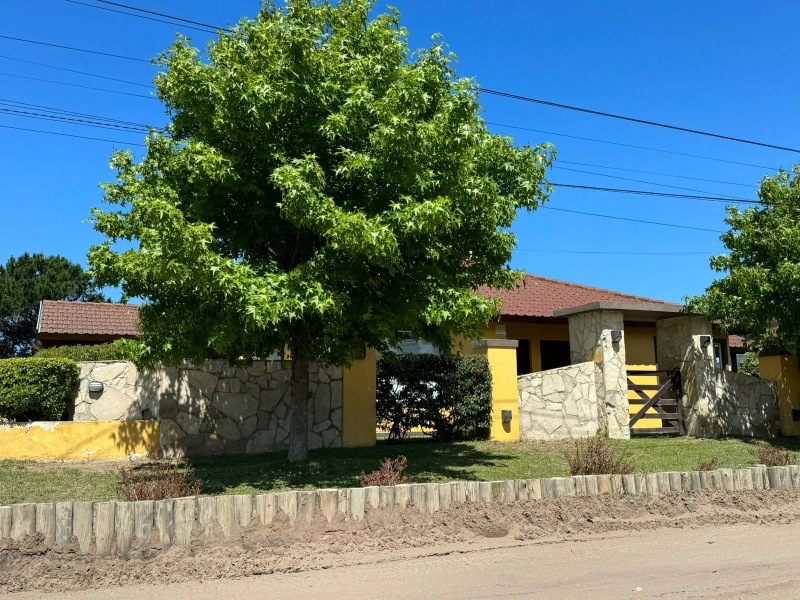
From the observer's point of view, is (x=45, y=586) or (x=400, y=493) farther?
(x=400, y=493)

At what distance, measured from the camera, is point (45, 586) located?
5738 millimetres

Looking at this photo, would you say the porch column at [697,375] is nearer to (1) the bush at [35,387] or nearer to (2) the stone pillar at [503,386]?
(2) the stone pillar at [503,386]

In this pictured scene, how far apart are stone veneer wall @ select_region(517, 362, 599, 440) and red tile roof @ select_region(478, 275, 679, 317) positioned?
3872 millimetres

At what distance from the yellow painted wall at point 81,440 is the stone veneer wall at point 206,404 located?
1.00 feet

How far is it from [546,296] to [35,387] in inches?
548

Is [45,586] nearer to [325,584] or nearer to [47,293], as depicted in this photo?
[325,584]

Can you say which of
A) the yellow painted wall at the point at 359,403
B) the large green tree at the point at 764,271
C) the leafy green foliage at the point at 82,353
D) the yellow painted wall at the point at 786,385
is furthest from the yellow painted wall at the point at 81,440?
the yellow painted wall at the point at 786,385

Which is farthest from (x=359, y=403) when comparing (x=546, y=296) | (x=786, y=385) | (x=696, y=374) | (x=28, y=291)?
(x=28, y=291)

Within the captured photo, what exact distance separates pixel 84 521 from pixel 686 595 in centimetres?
503

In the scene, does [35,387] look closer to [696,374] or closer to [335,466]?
[335,466]

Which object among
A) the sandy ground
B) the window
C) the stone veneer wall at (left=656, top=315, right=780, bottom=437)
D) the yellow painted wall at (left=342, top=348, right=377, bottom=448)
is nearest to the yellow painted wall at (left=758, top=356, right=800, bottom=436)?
the stone veneer wall at (left=656, top=315, right=780, bottom=437)

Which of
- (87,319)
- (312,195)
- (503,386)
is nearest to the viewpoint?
(312,195)

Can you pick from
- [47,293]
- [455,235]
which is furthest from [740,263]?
[47,293]

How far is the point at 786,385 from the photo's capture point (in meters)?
16.7
